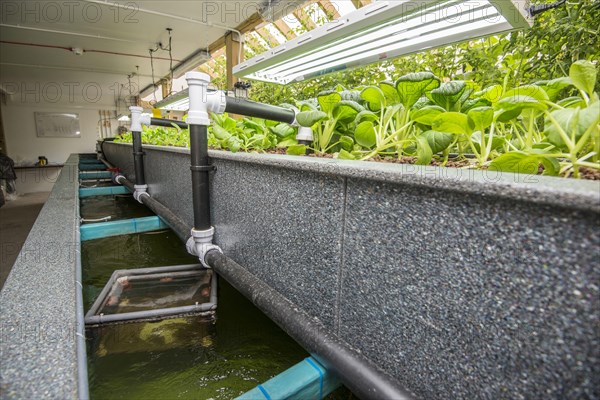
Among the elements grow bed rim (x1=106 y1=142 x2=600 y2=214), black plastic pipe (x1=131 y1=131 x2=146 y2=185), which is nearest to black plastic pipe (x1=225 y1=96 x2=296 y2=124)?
grow bed rim (x1=106 y1=142 x2=600 y2=214)

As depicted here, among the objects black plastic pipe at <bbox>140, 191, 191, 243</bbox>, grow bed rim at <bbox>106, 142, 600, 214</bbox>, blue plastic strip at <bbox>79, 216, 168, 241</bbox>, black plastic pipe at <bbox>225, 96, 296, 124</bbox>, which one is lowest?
blue plastic strip at <bbox>79, 216, 168, 241</bbox>

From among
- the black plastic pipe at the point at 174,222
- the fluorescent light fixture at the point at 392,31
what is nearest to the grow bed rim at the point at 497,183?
the fluorescent light fixture at the point at 392,31

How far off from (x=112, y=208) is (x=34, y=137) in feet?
35.2

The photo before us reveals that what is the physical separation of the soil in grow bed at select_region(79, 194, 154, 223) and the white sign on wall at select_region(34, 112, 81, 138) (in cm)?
1008

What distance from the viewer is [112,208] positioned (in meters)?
2.21

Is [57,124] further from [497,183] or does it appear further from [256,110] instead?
[497,183]

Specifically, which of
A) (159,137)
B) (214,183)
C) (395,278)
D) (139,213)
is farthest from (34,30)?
(395,278)

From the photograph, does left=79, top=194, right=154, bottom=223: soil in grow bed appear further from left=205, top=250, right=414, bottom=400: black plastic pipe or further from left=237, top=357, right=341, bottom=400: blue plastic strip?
left=237, top=357, right=341, bottom=400: blue plastic strip

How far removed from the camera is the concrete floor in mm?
3592

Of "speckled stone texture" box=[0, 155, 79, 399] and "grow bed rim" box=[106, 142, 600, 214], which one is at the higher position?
"grow bed rim" box=[106, 142, 600, 214]

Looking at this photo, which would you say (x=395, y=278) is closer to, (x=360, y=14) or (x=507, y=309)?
(x=507, y=309)

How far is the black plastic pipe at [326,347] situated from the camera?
0.49m

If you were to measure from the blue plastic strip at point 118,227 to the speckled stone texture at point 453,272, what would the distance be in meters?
1.04

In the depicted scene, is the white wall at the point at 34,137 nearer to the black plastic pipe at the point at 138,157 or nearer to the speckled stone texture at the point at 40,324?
the black plastic pipe at the point at 138,157
